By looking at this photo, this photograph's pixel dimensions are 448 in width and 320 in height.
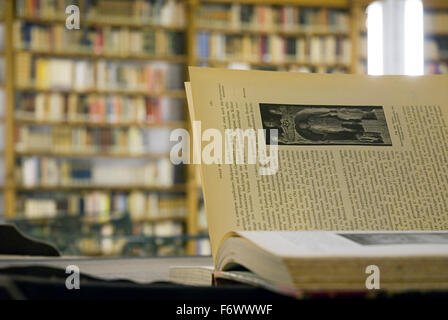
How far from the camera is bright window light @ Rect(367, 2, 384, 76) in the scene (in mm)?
4148

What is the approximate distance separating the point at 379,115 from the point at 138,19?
3.67m

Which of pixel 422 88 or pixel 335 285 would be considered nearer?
pixel 335 285

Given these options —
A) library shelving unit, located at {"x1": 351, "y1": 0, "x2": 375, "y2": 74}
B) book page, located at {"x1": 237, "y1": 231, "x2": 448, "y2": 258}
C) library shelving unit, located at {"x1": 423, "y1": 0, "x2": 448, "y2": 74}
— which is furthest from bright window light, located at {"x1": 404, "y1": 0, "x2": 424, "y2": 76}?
book page, located at {"x1": 237, "y1": 231, "x2": 448, "y2": 258}

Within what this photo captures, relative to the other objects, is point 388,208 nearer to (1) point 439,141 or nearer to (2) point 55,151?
(1) point 439,141

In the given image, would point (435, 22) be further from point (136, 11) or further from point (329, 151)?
point (329, 151)

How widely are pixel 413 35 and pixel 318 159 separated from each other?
4.11m

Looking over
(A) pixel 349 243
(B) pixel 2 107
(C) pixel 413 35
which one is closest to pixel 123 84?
(B) pixel 2 107

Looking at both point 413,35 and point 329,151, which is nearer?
point 329,151

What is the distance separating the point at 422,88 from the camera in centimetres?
Answer: 61

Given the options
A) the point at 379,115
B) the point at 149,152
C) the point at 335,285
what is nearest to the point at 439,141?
the point at 379,115

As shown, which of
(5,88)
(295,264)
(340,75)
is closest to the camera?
(295,264)

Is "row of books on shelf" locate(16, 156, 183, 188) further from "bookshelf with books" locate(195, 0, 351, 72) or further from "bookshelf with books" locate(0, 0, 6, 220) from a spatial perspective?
"bookshelf with books" locate(195, 0, 351, 72)

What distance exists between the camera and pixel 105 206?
393 centimetres

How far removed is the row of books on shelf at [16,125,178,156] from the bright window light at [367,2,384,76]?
72.1 inches
